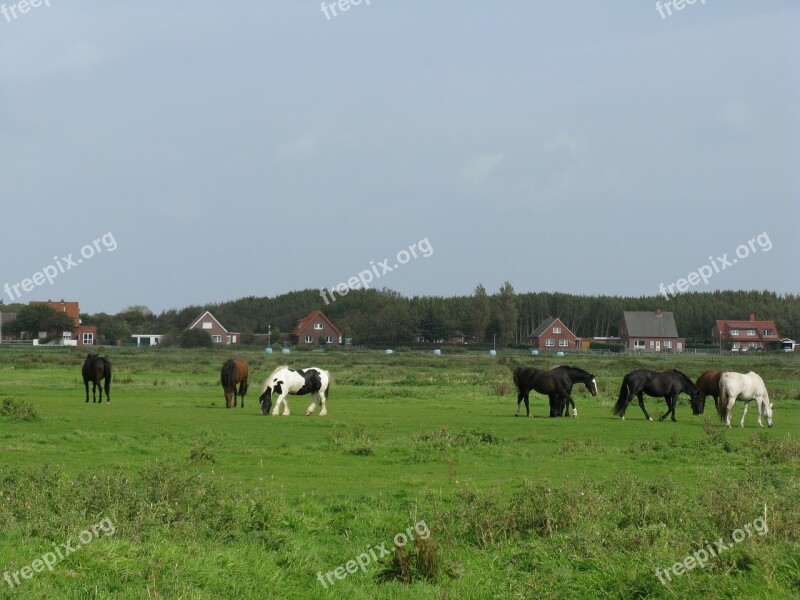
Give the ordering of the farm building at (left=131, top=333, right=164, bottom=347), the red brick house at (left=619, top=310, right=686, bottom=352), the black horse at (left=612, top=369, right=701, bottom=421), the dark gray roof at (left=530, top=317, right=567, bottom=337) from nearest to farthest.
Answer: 1. the black horse at (left=612, top=369, right=701, bottom=421)
2. the red brick house at (left=619, top=310, right=686, bottom=352)
3. the farm building at (left=131, top=333, right=164, bottom=347)
4. the dark gray roof at (left=530, top=317, right=567, bottom=337)

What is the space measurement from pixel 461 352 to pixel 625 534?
99.3 meters

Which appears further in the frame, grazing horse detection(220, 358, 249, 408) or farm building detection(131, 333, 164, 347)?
farm building detection(131, 333, 164, 347)

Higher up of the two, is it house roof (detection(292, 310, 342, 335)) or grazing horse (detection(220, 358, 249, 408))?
house roof (detection(292, 310, 342, 335))

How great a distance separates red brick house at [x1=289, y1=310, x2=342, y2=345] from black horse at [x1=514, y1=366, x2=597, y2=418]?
4020 inches

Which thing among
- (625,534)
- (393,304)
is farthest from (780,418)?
(393,304)

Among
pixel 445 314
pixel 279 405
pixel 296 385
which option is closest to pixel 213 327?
pixel 445 314

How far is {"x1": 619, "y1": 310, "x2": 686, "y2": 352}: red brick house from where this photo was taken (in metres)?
132

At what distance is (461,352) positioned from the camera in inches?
4316

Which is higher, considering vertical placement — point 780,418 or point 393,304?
point 393,304

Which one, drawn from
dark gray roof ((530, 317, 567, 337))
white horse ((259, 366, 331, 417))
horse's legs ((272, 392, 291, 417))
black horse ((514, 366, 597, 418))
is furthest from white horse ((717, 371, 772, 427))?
dark gray roof ((530, 317, 567, 337))

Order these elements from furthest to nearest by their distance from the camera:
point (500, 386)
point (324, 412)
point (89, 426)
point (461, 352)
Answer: point (461, 352) < point (500, 386) < point (324, 412) < point (89, 426)

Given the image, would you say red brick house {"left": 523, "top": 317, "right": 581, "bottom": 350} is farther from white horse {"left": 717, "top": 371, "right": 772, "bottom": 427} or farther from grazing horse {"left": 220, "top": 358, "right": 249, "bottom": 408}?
white horse {"left": 717, "top": 371, "right": 772, "bottom": 427}

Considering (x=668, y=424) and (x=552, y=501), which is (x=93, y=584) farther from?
(x=668, y=424)

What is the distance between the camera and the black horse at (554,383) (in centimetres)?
2867
